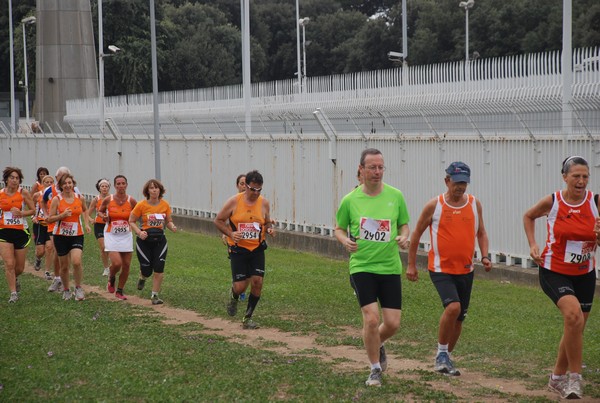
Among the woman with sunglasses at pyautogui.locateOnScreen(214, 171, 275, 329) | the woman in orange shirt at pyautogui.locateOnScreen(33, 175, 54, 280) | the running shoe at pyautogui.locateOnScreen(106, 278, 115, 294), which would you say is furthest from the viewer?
the woman in orange shirt at pyautogui.locateOnScreen(33, 175, 54, 280)

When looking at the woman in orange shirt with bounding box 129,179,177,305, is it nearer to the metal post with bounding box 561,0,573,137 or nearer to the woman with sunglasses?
the woman with sunglasses

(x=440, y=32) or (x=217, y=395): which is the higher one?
(x=440, y=32)

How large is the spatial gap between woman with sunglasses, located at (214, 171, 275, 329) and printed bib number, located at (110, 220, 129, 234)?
3340 mm

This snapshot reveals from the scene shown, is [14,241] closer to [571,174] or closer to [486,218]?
[486,218]

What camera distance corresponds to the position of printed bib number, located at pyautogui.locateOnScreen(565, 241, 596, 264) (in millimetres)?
9422

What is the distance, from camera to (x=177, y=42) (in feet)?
265

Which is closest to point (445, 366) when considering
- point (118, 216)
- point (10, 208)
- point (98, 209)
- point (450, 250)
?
point (450, 250)

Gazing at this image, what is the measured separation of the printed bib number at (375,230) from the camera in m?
10.0

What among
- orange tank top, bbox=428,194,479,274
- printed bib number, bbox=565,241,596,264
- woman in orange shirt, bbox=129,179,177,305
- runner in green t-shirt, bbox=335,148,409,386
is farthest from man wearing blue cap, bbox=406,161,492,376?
woman in orange shirt, bbox=129,179,177,305

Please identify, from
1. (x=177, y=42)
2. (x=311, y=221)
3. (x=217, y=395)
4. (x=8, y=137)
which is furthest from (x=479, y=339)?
(x=177, y=42)

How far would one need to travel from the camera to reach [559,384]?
946 cm

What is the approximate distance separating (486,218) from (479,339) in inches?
294

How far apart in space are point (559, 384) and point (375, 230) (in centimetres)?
191

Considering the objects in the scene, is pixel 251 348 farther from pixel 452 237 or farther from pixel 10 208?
pixel 10 208
